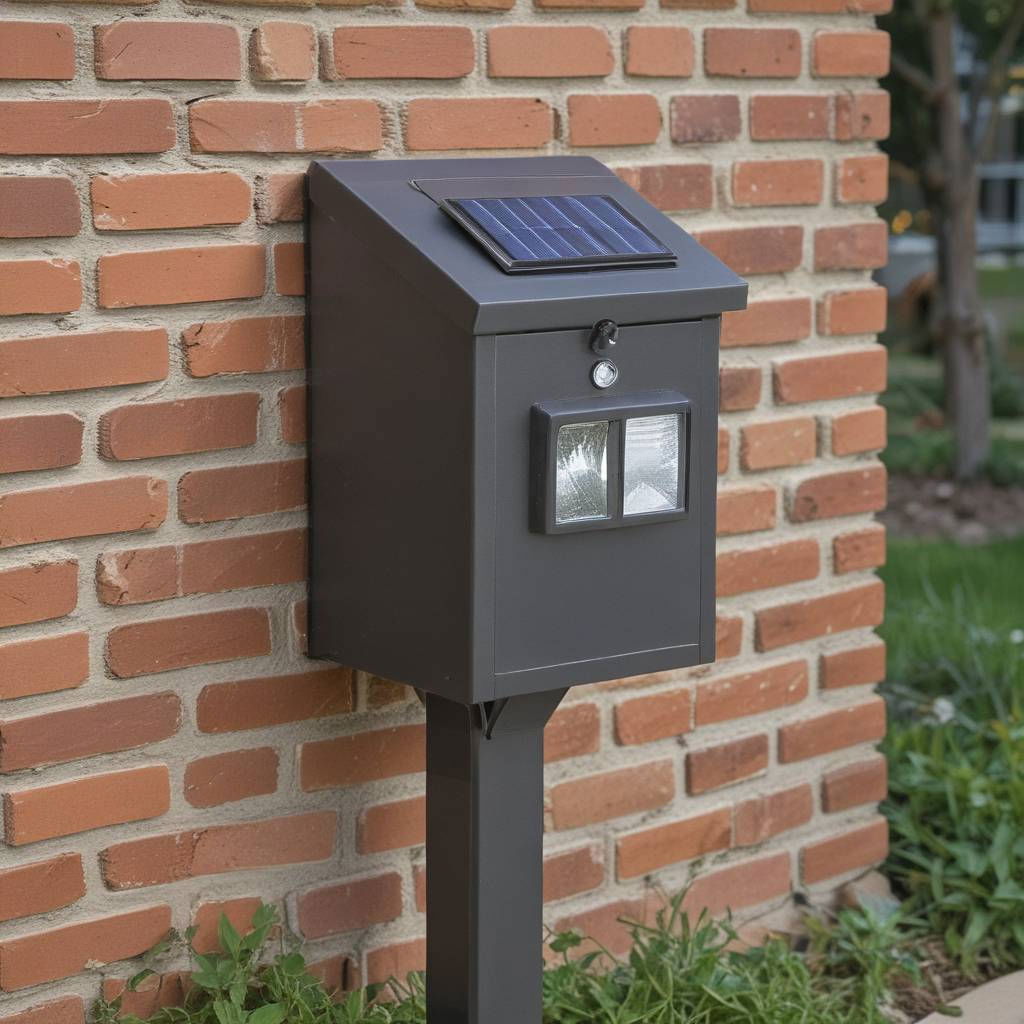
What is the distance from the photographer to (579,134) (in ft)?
7.93

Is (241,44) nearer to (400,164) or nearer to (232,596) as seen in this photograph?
(400,164)

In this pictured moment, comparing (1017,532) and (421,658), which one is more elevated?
(421,658)

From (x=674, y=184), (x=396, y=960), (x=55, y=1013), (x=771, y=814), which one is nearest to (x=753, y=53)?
(x=674, y=184)

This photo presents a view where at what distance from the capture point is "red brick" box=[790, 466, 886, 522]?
2785mm

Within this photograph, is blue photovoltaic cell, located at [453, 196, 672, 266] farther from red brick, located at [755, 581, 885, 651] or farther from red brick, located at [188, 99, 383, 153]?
red brick, located at [755, 581, 885, 651]

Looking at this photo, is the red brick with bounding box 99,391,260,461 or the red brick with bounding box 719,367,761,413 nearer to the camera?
the red brick with bounding box 99,391,260,461

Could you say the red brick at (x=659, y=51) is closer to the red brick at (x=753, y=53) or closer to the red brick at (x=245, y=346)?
the red brick at (x=753, y=53)

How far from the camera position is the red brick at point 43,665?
2.00 meters

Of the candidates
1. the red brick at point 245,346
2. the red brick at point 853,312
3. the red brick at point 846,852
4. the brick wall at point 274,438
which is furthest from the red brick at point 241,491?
the red brick at point 846,852

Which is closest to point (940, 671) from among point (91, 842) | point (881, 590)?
point (881, 590)

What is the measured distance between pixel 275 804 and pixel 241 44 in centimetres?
102

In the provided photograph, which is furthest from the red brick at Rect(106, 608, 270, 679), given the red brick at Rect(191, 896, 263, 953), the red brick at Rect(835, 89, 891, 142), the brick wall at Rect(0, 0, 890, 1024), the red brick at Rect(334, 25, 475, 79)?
the red brick at Rect(835, 89, 891, 142)

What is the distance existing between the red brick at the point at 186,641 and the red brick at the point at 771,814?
1.00 metres

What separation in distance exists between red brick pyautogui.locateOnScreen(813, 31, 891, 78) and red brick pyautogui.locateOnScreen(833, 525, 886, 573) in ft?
2.59
